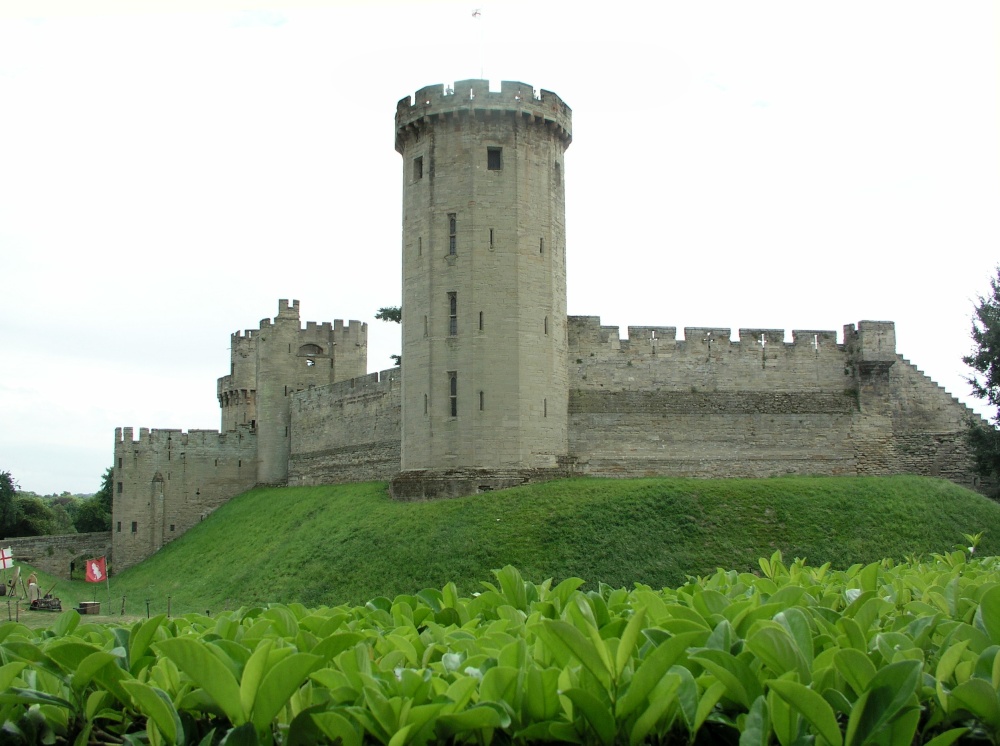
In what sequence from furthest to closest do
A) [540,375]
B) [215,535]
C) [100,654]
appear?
[215,535] < [540,375] < [100,654]

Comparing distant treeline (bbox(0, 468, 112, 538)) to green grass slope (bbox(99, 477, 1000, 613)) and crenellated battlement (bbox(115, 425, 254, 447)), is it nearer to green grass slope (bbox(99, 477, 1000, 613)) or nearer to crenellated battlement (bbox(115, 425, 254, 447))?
crenellated battlement (bbox(115, 425, 254, 447))

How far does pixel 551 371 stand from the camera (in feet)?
104

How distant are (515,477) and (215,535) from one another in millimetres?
18248

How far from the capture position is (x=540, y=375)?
31.3 metres

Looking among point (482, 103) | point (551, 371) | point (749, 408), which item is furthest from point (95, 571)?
point (749, 408)

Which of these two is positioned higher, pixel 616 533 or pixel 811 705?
pixel 811 705

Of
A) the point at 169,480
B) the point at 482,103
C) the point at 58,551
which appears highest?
the point at 482,103

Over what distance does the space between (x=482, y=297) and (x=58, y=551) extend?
1179 inches

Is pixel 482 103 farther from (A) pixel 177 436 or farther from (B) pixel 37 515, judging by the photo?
(B) pixel 37 515

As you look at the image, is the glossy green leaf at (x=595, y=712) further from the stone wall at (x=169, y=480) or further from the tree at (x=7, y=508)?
the tree at (x=7, y=508)

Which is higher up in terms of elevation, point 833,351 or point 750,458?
point 833,351

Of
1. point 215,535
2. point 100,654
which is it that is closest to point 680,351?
point 215,535

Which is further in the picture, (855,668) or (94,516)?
(94,516)

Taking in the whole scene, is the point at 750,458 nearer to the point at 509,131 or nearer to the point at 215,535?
the point at 509,131
